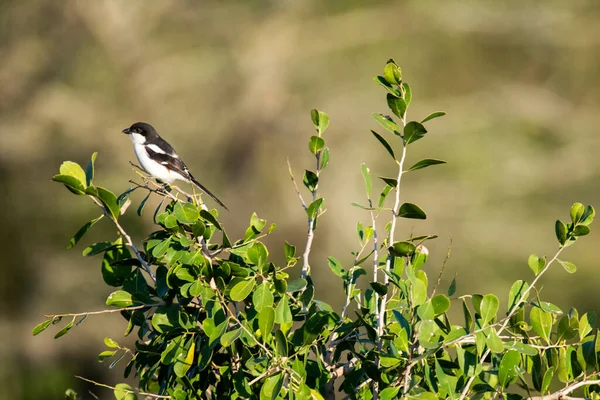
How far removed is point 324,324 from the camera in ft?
6.10

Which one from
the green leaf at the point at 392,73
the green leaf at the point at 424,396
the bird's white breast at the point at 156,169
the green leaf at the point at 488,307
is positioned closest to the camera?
the green leaf at the point at 424,396

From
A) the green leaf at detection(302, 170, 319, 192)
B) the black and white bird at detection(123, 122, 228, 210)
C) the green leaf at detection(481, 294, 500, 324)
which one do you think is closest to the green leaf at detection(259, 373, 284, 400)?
the green leaf at detection(481, 294, 500, 324)

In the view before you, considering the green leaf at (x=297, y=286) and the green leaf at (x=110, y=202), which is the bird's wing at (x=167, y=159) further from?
the green leaf at (x=297, y=286)

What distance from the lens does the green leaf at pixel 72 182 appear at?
5.93ft

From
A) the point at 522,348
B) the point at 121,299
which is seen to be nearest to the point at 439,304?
the point at 522,348

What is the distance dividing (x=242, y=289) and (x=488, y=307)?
598 mm

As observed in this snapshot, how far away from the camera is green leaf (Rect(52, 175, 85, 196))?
1.81m

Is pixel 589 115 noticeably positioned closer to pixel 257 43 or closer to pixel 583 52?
pixel 583 52

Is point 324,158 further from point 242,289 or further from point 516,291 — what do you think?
point 516,291

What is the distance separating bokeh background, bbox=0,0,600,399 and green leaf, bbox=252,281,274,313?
262 inches

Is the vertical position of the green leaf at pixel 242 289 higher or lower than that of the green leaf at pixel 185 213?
lower

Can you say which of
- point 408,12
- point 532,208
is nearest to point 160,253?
point 532,208

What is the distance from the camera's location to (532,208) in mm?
9859

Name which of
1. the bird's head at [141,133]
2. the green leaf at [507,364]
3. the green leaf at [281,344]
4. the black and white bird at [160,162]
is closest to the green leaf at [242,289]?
the green leaf at [281,344]
